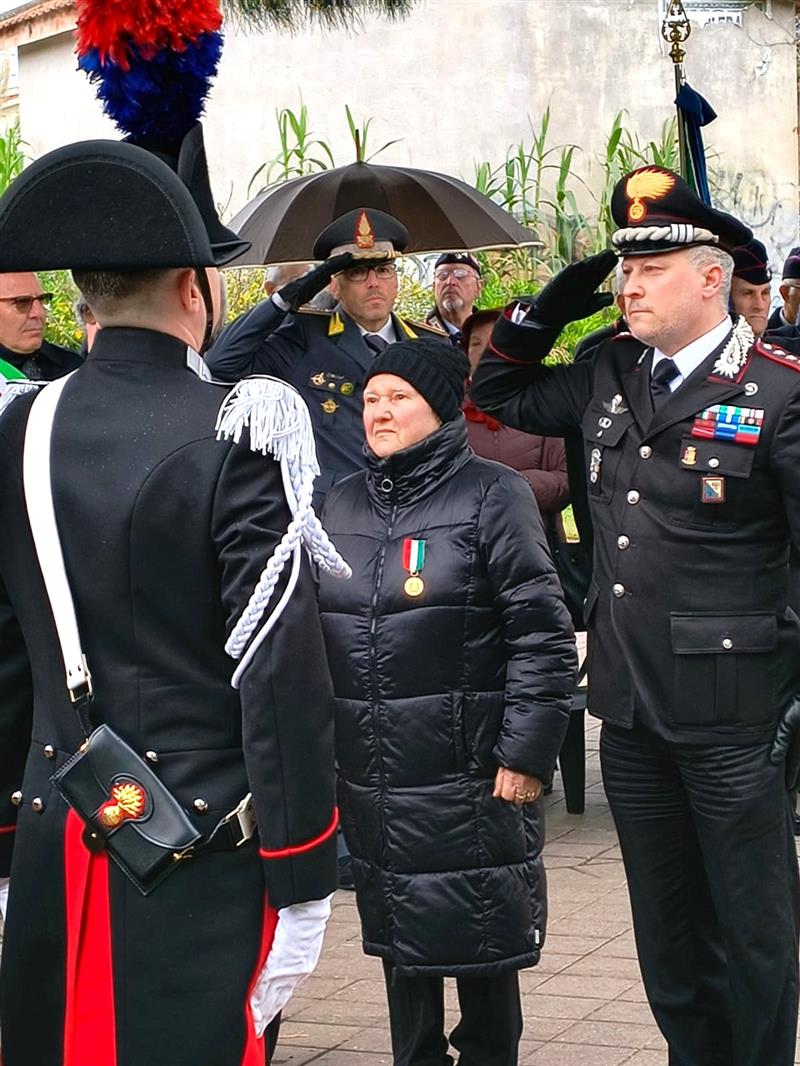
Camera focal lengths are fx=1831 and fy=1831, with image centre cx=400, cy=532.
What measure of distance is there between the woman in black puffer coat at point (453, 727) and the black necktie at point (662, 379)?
1.22 ft

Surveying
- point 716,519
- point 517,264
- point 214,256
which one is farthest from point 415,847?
point 517,264

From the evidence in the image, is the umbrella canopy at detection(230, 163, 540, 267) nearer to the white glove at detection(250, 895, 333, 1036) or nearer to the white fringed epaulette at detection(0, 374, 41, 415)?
the white fringed epaulette at detection(0, 374, 41, 415)

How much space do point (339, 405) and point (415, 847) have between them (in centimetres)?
215

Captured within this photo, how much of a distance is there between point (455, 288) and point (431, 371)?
3.89m

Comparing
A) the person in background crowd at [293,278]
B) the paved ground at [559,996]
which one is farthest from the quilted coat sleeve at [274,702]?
the person in background crowd at [293,278]

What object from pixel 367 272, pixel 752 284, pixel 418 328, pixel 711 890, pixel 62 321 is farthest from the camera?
pixel 62 321

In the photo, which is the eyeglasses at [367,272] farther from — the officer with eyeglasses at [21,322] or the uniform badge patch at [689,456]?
the uniform badge patch at [689,456]

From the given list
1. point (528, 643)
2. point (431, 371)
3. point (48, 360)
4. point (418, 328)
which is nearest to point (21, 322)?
point (48, 360)

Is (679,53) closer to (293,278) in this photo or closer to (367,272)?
(367,272)

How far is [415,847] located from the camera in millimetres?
3971

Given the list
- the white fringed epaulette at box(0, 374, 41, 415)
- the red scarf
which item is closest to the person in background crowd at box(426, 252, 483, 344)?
the red scarf

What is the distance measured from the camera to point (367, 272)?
587cm

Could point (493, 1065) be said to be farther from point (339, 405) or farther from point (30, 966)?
point (339, 405)

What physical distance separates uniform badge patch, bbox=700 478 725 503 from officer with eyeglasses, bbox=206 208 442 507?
80.3 inches
